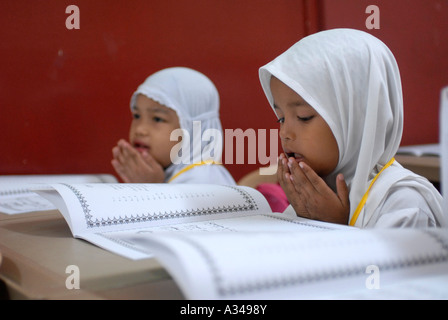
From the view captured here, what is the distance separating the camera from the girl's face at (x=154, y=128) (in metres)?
1.60

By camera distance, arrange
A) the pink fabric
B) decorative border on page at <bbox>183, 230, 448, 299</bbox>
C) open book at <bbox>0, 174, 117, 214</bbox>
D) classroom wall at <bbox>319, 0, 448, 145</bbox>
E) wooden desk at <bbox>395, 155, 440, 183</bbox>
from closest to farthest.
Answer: decorative border on page at <bbox>183, 230, 448, 299</bbox> < open book at <bbox>0, 174, 117, 214</bbox> < the pink fabric < wooden desk at <bbox>395, 155, 440, 183</bbox> < classroom wall at <bbox>319, 0, 448, 145</bbox>

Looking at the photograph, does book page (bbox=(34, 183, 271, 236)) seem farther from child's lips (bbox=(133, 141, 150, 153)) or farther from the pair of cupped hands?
child's lips (bbox=(133, 141, 150, 153))

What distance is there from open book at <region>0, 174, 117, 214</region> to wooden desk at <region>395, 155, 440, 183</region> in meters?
0.86

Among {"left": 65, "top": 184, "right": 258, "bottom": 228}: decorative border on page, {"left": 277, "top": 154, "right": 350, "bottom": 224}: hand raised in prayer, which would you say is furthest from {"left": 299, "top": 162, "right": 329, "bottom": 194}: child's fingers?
{"left": 65, "top": 184, "right": 258, "bottom": 228}: decorative border on page

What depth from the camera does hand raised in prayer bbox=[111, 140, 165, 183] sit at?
62.0 inches

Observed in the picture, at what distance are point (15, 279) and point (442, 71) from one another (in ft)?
6.12

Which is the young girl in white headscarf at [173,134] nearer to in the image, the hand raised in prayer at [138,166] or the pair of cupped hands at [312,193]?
the hand raised in prayer at [138,166]

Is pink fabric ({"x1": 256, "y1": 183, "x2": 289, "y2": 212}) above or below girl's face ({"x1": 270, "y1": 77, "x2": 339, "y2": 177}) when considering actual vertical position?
below

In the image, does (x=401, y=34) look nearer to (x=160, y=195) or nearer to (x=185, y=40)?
(x=185, y=40)

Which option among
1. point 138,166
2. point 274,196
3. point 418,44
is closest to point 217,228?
point 274,196

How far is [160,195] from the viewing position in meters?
0.90

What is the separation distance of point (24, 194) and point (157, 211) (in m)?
0.56

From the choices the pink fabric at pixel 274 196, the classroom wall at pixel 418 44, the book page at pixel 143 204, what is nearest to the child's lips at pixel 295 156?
the book page at pixel 143 204
